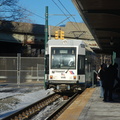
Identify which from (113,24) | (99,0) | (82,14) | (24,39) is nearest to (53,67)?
(113,24)

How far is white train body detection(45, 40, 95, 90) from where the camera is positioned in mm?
18547

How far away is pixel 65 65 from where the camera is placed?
61.3ft

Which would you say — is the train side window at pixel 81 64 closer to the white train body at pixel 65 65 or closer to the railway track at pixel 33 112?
the white train body at pixel 65 65

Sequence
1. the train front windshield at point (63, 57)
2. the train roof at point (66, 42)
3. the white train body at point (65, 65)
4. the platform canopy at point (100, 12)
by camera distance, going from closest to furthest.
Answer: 1. the platform canopy at point (100, 12)
2. the white train body at point (65, 65)
3. the train front windshield at point (63, 57)
4. the train roof at point (66, 42)

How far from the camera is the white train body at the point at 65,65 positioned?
18.5m

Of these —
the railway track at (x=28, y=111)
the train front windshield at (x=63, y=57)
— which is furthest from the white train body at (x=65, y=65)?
the railway track at (x=28, y=111)

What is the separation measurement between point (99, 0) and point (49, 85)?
926 cm

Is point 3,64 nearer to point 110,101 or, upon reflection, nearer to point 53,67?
point 53,67

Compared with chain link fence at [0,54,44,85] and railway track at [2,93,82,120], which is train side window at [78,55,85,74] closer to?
railway track at [2,93,82,120]

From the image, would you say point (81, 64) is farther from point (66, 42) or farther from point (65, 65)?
point (66, 42)

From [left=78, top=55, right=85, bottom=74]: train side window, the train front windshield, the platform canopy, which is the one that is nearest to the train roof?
the train front windshield

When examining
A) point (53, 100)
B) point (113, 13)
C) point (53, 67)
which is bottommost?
point (53, 100)

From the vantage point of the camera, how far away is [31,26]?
4856 cm

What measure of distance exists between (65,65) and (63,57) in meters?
0.49
